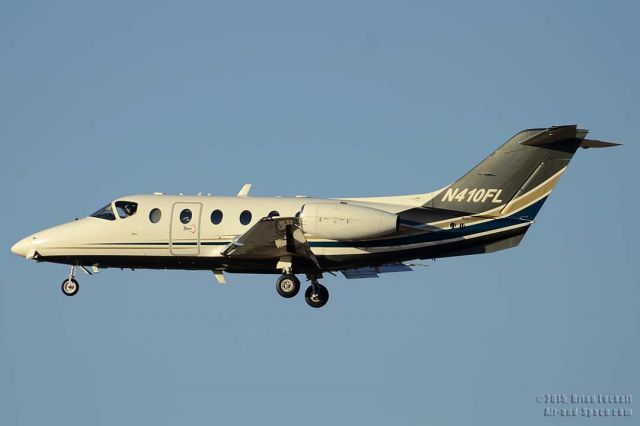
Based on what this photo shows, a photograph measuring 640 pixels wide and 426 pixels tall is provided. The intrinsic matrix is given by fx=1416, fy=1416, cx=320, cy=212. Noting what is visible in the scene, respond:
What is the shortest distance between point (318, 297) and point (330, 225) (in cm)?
361

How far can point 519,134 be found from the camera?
117 ft

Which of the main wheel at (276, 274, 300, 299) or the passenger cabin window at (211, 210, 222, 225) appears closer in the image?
the main wheel at (276, 274, 300, 299)

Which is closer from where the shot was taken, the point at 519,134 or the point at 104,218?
the point at 519,134

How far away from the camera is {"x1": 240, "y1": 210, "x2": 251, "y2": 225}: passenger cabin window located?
1447 inches

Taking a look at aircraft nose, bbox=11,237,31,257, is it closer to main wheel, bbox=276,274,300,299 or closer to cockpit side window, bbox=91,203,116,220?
cockpit side window, bbox=91,203,116,220

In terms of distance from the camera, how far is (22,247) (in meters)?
39.0

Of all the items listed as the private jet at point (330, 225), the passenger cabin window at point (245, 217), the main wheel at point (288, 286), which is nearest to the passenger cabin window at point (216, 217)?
the private jet at point (330, 225)

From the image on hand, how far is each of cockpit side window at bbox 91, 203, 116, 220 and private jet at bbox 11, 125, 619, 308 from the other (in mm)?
38

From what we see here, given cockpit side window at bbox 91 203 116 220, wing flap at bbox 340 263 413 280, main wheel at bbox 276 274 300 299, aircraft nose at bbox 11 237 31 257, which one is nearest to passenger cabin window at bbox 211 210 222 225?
main wheel at bbox 276 274 300 299

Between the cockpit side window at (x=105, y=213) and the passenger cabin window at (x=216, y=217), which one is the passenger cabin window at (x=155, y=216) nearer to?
the cockpit side window at (x=105, y=213)

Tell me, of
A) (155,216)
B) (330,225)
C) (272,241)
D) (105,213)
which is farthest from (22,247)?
(330,225)

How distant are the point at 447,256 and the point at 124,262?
869 cm

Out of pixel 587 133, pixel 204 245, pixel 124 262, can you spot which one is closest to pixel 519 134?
pixel 587 133

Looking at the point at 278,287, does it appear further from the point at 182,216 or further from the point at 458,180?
the point at 458,180
